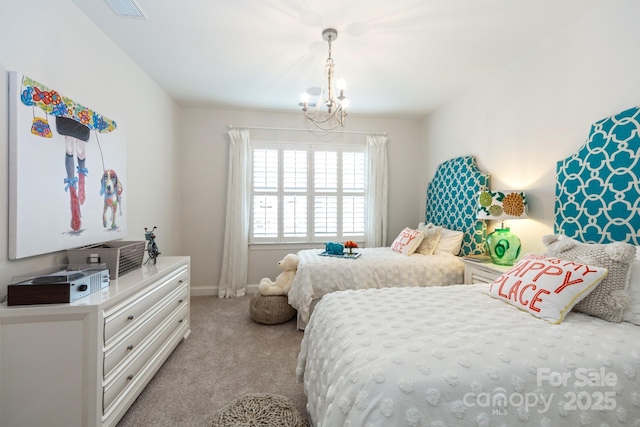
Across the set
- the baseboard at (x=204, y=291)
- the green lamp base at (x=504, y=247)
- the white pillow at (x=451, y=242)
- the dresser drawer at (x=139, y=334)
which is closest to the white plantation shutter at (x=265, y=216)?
the baseboard at (x=204, y=291)

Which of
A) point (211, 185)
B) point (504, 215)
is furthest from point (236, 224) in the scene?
point (504, 215)

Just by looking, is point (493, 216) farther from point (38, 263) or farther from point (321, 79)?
point (38, 263)

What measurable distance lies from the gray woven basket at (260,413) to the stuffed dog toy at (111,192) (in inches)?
65.3

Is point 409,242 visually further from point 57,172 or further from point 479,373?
point 57,172

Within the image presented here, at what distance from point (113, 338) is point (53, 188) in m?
0.97

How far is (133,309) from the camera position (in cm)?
179

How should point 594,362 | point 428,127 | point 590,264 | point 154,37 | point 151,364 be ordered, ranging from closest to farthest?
1. point 594,362
2. point 590,264
3. point 151,364
4. point 154,37
5. point 428,127

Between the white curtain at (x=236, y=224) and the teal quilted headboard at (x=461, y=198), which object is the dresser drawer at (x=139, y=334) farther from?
the teal quilted headboard at (x=461, y=198)

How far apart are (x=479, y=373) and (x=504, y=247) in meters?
1.98

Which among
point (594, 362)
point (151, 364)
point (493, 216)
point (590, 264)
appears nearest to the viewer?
point (594, 362)

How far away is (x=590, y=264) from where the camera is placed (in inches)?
61.6

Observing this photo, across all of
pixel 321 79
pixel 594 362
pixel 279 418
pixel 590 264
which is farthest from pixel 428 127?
pixel 279 418

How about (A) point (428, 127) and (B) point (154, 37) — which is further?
(A) point (428, 127)

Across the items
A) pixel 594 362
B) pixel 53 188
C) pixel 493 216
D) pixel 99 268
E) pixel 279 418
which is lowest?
pixel 279 418
